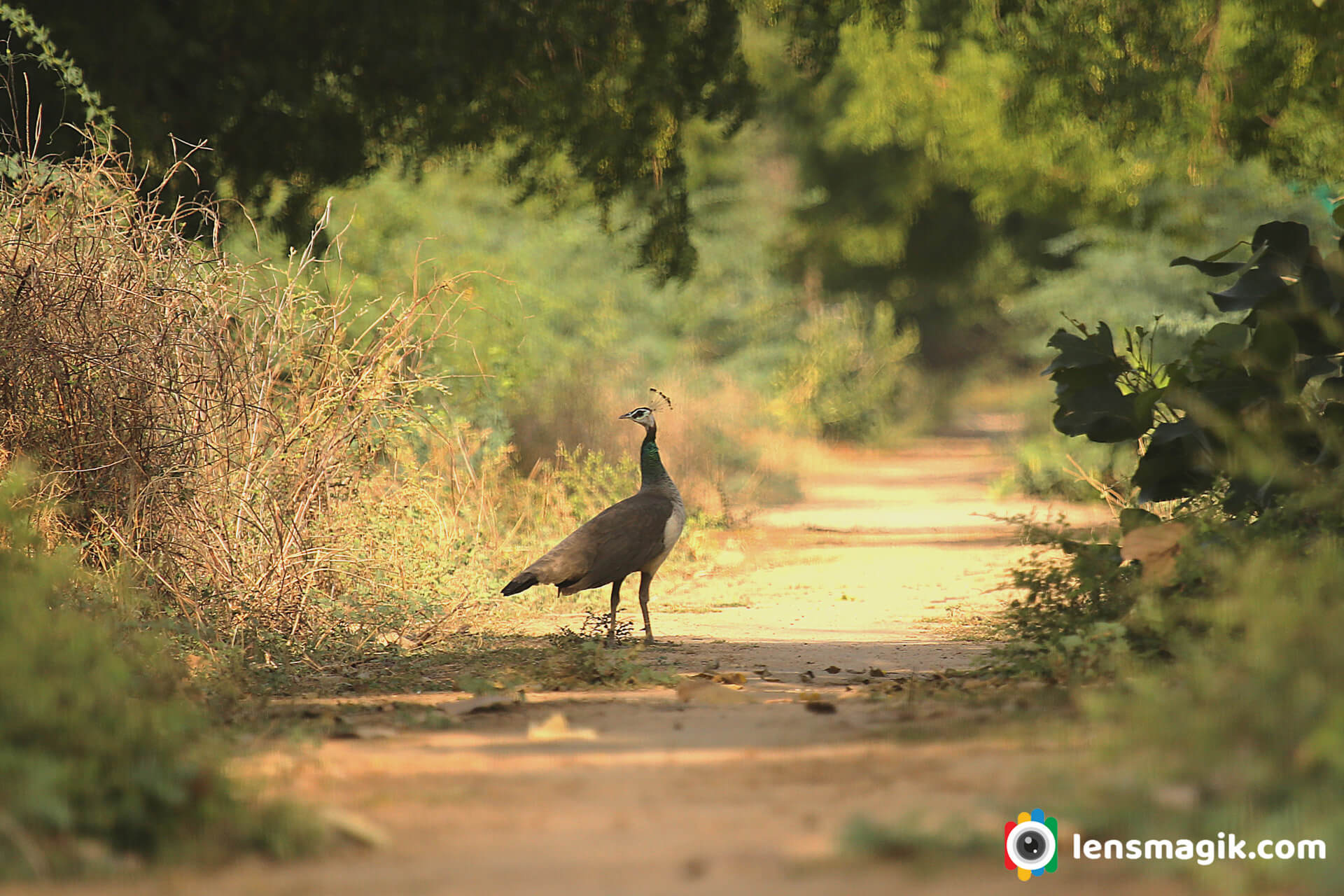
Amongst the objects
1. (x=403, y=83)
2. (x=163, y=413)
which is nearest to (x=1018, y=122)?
(x=403, y=83)

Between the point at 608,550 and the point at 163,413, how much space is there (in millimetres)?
2535

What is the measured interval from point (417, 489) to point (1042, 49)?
→ 567cm

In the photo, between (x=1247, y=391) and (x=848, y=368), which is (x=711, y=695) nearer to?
(x=1247, y=391)

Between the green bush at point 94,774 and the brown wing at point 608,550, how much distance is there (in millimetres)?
4124

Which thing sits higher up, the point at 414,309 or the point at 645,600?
the point at 414,309

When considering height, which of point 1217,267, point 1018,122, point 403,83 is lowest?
point 1217,267

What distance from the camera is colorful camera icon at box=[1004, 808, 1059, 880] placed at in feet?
11.6

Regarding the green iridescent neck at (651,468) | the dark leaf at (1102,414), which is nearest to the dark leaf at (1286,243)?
the dark leaf at (1102,414)

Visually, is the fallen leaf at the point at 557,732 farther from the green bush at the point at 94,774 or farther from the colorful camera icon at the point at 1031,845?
the colorful camera icon at the point at 1031,845

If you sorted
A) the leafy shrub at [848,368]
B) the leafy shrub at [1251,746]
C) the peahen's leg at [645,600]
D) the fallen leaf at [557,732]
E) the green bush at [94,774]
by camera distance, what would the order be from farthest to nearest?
the leafy shrub at [848,368], the peahen's leg at [645,600], the fallen leaf at [557,732], the green bush at [94,774], the leafy shrub at [1251,746]

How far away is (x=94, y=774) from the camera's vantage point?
12.7 feet

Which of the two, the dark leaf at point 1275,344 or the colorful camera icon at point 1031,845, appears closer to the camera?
the colorful camera icon at point 1031,845

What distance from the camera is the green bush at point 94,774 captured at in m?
3.69

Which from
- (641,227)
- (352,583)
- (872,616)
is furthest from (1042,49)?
(641,227)
